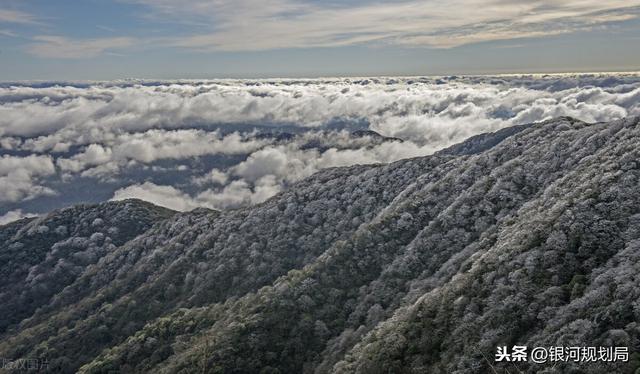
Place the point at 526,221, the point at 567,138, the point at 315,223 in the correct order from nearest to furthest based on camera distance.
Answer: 1. the point at 526,221
2. the point at 567,138
3. the point at 315,223

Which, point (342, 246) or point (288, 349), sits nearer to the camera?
point (288, 349)

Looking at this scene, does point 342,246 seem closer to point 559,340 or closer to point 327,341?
point 327,341

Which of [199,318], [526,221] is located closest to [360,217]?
[199,318]

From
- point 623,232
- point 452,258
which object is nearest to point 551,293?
point 623,232

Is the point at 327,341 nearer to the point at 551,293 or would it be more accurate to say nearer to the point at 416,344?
the point at 416,344

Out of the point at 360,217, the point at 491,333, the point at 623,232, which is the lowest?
the point at 360,217

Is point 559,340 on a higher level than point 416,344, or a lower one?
higher

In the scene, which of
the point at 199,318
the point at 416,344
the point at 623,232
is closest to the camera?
the point at 623,232
